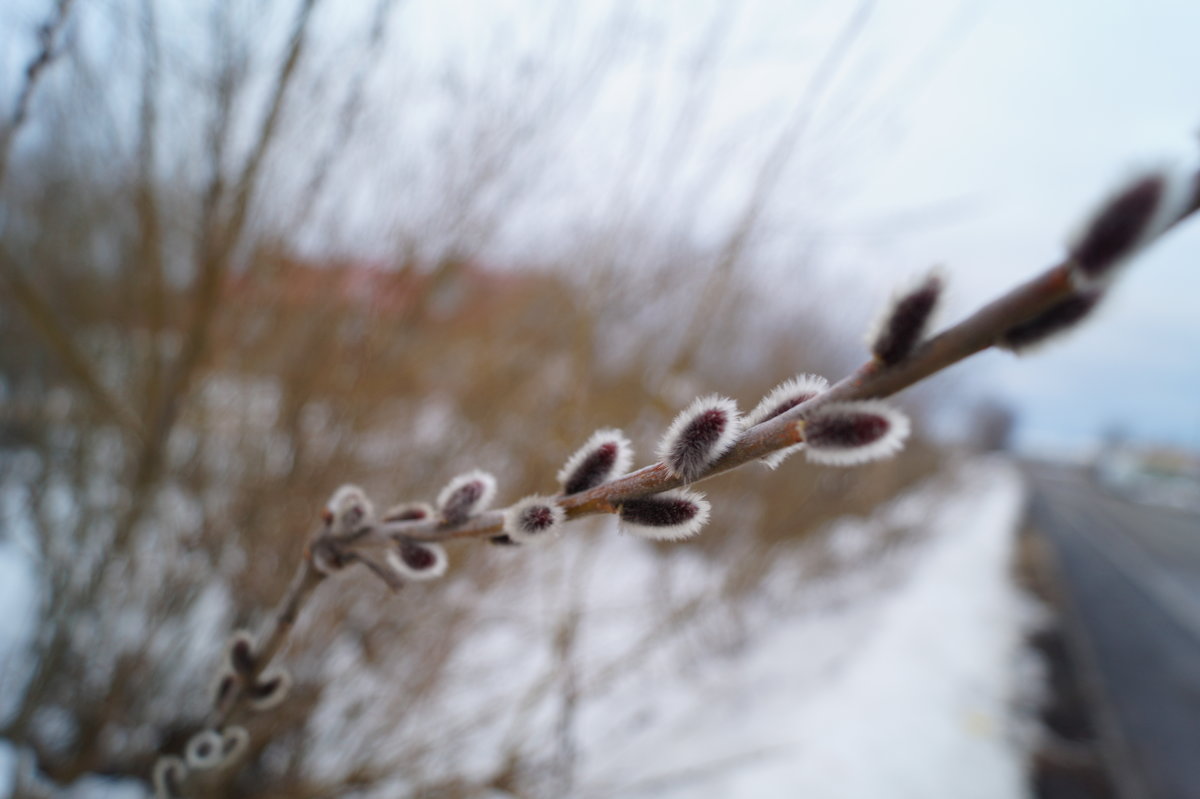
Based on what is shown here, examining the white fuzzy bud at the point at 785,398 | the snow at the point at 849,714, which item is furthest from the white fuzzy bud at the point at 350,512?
the snow at the point at 849,714

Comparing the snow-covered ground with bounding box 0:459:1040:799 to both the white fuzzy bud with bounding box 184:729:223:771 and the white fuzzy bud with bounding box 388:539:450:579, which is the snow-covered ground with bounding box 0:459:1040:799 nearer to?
the white fuzzy bud with bounding box 184:729:223:771

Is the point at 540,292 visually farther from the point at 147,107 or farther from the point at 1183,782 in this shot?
the point at 1183,782

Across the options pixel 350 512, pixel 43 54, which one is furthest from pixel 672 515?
pixel 43 54

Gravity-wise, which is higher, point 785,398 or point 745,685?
point 785,398

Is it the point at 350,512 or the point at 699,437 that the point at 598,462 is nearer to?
the point at 699,437

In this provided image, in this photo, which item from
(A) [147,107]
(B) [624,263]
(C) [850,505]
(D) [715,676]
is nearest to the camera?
(A) [147,107]

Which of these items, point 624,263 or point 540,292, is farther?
point 540,292

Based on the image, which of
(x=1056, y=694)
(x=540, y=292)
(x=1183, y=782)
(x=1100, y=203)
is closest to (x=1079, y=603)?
(x=1056, y=694)
